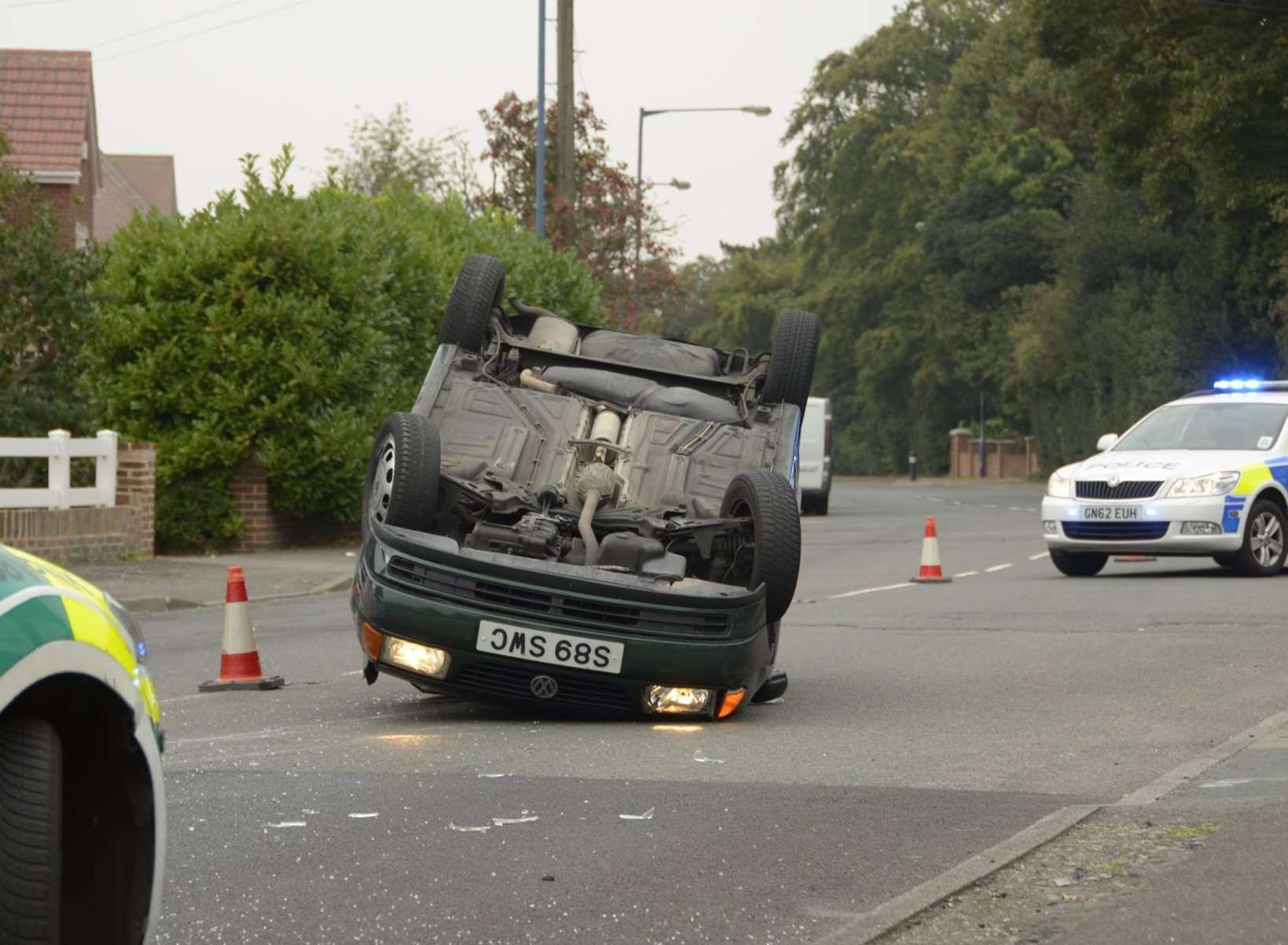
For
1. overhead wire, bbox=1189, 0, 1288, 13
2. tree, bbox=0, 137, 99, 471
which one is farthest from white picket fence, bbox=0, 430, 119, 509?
overhead wire, bbox=1189, 0, 1288, 13

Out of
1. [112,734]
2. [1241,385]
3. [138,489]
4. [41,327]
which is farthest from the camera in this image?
[41,327]

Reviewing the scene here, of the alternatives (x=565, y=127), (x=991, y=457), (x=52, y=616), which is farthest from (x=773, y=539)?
(x=991, y=457)

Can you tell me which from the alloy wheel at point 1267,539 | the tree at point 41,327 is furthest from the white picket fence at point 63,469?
the alloy wheel at point 1267,539

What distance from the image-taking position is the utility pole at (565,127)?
31953 millimetres

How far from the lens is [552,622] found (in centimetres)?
915

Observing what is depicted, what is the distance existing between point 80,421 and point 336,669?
37.5 feet

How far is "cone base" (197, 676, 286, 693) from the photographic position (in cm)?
1144

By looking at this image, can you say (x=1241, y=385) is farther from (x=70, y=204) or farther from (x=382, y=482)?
(x=70, y=204)

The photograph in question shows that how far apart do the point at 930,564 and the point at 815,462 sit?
2193 centimetres

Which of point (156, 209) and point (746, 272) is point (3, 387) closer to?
point (156, 209)

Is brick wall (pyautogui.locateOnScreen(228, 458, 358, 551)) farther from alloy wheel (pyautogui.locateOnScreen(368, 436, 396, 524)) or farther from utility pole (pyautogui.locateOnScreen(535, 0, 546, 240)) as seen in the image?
alloy wheel (pyautogui.locateOnScreen(368, 436, 396, 524))

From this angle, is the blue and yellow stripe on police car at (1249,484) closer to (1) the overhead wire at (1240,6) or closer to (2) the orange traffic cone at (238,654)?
(2) the orange traffic cone at (238,654)

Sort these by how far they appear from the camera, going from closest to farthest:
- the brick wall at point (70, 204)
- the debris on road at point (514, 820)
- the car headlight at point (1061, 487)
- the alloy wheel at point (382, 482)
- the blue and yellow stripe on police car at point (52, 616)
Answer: the blue and yellow stripe on police car at point (52, 616) → the debris on road at point (514, 820) → the alloy wheel at point (382, 482) → the car headlight at point (1061, 487) → the brick wall at point (70, 204)

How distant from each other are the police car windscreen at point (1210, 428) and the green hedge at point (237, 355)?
8757mm
